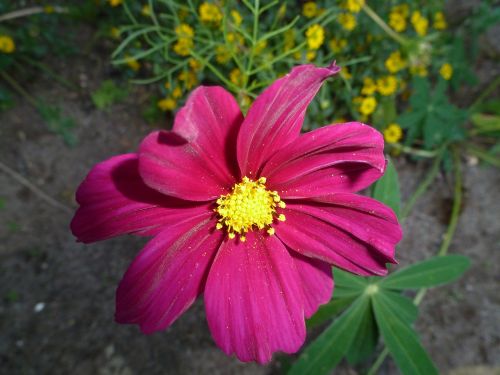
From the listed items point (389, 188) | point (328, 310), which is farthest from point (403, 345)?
point (389, 188)

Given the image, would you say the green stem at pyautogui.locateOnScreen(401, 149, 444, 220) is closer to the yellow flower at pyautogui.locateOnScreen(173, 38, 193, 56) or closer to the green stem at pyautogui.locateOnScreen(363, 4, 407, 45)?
the green stem at pyautogui.locateOnScreen(363, 4, 407, 45)

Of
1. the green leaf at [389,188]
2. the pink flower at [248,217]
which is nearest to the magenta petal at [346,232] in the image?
the pink flower at [248,217]

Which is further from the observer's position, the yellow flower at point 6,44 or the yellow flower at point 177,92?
the yellow flower at point 6,44

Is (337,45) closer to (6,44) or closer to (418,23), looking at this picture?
(418,23)

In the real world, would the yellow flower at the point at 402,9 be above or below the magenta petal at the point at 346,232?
above

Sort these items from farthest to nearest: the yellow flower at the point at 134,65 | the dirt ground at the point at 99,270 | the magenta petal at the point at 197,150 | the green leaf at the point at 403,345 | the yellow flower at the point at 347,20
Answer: the yellow flower at the point at 134,65 → the dirt ground at the point at 99,270 → the yellow flower at the point at 347,20 → the green leaf at the point at 403,345 → the magenta petal at the point at 197,150

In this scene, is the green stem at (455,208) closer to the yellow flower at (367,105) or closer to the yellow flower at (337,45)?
the yellow flower at (367,105)

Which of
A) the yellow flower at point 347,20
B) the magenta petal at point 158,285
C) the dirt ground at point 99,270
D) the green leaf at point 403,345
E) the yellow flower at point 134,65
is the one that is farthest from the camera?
the yellow flower at point 134,65

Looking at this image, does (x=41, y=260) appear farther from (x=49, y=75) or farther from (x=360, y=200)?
(x=360, y=200)
